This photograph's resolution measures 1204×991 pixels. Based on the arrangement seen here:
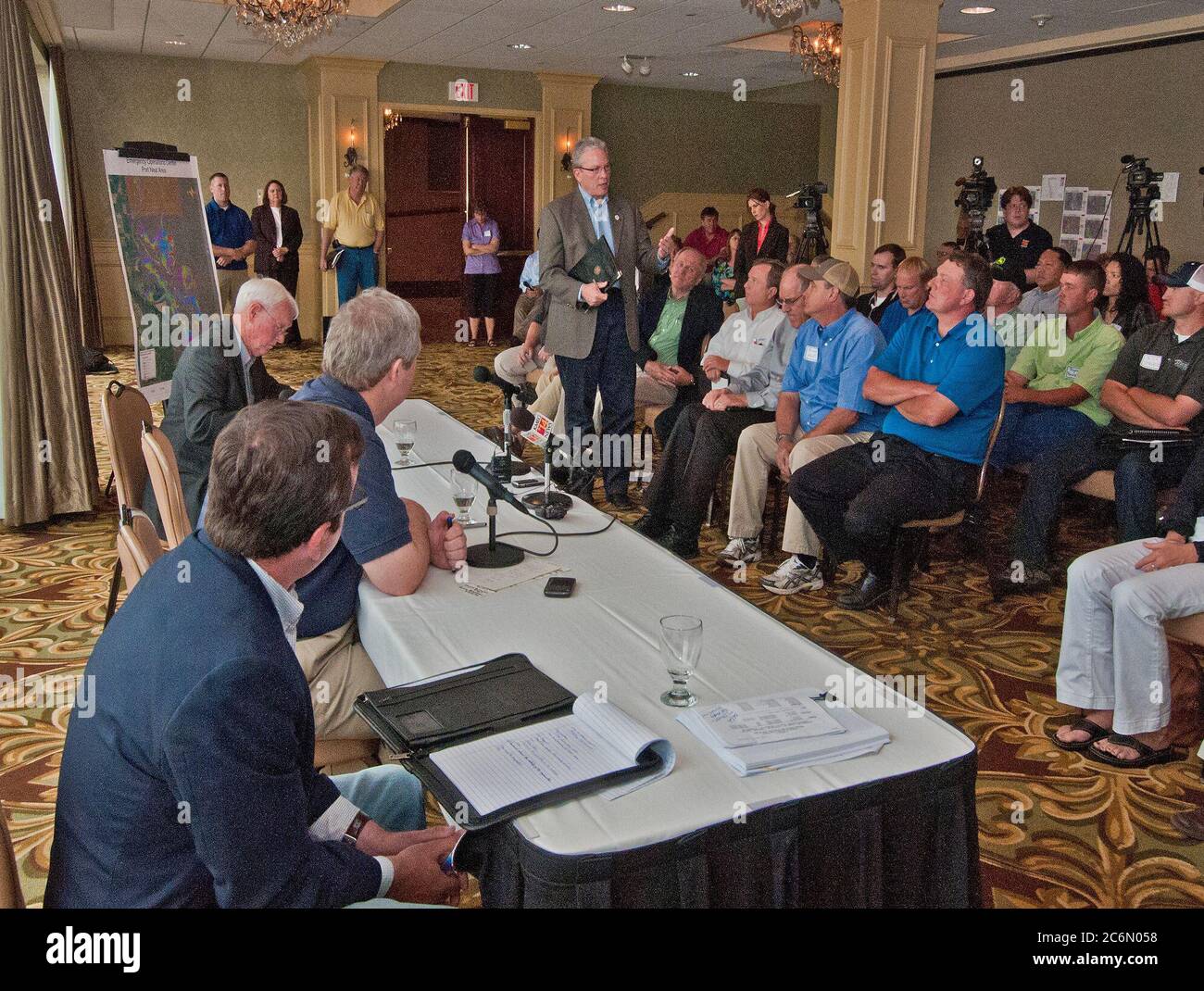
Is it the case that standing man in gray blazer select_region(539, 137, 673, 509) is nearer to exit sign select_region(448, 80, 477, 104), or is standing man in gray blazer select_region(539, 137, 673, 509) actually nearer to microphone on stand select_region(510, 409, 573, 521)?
microphone on stand select_region(510, 409, 573, 521)

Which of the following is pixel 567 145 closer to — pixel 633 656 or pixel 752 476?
pixel 752 476

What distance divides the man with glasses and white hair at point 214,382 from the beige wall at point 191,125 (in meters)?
9.07

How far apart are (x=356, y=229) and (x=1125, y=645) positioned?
10161 mm

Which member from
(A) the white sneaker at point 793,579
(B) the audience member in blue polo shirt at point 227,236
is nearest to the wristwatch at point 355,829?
(A) the white sneaker at point 793,579

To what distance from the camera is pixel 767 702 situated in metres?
1.74

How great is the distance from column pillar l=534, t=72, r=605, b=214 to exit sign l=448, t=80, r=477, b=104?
82cm

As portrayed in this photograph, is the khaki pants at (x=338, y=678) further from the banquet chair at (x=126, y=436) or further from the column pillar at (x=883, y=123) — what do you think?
the column pillar at (x=883, y=123)

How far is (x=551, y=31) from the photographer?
32.4 feet

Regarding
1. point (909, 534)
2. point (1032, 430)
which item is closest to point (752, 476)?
point (909, 534)

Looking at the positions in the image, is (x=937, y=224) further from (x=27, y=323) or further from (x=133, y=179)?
(x=27, y=323)

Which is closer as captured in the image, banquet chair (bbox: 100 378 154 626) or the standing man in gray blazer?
banquet chair (bbox: 100 378 154 626)

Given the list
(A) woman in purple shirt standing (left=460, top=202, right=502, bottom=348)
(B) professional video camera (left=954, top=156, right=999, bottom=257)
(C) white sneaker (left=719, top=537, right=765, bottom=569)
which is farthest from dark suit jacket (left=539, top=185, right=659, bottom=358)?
(A) woman in purple shirt standing (left=460, top=202, right=502, bottom=348)

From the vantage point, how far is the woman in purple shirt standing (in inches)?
490
